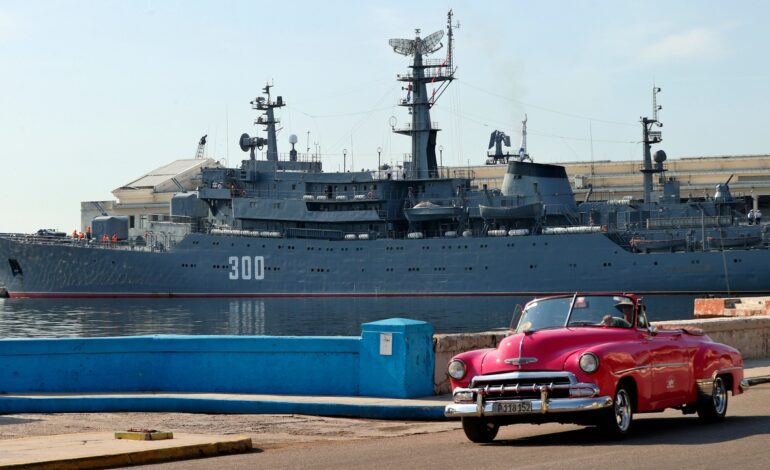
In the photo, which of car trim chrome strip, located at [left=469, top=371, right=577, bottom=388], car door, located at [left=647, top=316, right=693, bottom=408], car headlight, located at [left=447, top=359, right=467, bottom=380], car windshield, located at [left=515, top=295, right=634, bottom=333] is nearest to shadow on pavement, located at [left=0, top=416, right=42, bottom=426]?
car headlight, located at [left=447, top=359, right=467, bottom=380]

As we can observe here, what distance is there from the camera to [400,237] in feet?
217

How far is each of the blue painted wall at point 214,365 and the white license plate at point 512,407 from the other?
2944 millimetres

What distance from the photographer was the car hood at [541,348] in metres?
10.1

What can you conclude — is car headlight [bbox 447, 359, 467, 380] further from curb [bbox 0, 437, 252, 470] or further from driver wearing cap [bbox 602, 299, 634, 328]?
curb [bbox 0, 437, 252, 470]

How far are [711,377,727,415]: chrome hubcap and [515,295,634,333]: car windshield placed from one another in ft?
4.35

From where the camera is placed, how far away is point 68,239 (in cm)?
6894

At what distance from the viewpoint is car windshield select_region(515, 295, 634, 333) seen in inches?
426

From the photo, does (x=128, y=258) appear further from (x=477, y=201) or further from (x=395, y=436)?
(x=395, y=436)

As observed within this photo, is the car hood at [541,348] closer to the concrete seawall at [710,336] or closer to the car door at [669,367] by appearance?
the car door at [669,367]

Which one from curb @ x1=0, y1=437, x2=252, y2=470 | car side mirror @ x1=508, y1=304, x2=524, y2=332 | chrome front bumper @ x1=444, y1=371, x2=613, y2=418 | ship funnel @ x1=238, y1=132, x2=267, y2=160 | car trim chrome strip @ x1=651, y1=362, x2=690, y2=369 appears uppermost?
ship funnel @ x1=238, y1=132, x2=267, y2=160

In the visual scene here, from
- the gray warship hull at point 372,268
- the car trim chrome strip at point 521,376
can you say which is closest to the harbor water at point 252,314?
the gray warship hull at point 372,268

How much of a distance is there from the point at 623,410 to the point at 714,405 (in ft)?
5.30

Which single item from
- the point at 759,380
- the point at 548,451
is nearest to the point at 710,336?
the point at 759,380

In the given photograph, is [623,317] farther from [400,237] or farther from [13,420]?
[400,237]
